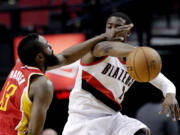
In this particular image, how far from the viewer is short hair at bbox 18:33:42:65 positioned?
3109 mm

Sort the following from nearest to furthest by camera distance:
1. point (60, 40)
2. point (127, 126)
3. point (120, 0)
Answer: point (127, 126) < point (60, 40) < point (120, 0)

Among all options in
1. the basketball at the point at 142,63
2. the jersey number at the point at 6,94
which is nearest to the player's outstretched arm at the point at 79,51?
the basketball at the point at 142,63

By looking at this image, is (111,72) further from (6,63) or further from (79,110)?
(6,63)

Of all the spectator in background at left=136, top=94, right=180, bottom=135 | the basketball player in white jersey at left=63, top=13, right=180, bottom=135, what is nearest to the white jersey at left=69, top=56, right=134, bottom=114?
the basketball player in white jersey at left=63, top=13, right=180, bottom=135

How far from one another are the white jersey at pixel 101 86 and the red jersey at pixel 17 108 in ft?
3.08

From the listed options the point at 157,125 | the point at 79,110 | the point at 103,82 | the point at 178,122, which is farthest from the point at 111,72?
the point at 178,122

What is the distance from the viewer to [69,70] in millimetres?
6438

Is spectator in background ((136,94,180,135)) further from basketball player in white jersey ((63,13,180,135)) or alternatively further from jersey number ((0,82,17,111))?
jersey number ((0,82,17,111))

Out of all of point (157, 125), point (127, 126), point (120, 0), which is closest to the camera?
point (127, 126)

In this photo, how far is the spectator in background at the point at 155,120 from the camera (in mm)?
5914

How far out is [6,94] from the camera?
9.99 ft

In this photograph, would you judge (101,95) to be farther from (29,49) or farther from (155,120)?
(155,120)

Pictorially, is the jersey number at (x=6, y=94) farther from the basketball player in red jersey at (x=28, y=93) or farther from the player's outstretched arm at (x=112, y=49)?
the player's outstretched arm at (x=112, y=49)

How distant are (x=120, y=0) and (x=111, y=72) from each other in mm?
3739
